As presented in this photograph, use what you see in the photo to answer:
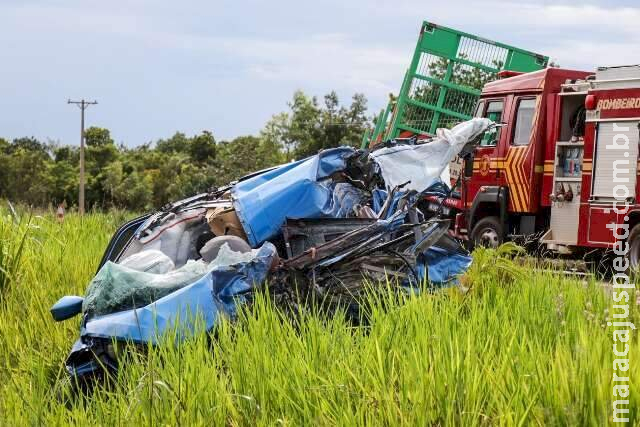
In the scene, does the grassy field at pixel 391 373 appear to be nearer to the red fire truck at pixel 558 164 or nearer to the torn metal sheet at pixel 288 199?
the torn metal sheet at pixel 288 199

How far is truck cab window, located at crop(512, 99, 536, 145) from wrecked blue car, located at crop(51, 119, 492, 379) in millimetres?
6455

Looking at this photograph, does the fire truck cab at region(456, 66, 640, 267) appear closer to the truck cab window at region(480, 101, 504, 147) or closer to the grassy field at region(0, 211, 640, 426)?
the truck cab window at region(480, 101, 504, 147)

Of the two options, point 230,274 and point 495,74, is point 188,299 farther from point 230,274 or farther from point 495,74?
point 495,74

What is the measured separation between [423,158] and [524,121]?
23.9 ft

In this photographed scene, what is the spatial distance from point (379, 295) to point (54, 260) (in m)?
5.13

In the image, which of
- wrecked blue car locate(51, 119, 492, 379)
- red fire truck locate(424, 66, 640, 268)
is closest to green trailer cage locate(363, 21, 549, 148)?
red fire truck locate(424, 66, 640, 268)

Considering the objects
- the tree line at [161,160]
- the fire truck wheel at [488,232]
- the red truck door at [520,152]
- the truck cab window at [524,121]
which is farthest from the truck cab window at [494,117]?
the tree line at [161,160]

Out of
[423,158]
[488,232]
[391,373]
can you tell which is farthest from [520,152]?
[391,373]

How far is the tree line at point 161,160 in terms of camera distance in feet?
137

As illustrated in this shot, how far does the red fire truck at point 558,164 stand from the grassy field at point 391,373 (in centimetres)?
714

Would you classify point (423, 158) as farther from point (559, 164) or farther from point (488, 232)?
point (488, 232)

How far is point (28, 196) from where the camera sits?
6450 cm

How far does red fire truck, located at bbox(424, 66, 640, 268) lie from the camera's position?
13.8 metres

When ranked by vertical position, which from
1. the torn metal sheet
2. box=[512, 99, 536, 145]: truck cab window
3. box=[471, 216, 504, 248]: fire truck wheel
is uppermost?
box=[512, 99, 536, 145]: truck cab window
